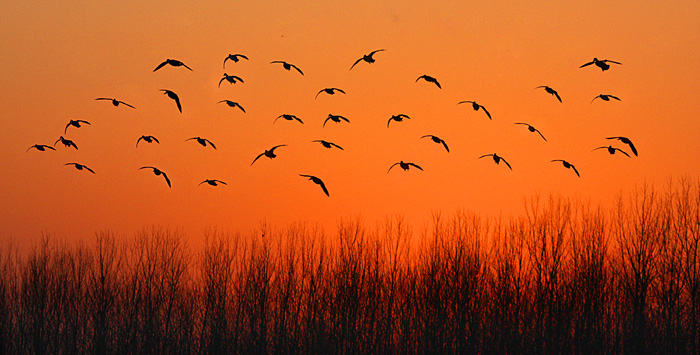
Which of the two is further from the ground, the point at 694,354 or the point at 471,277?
the point at 471,277

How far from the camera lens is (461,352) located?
3134 centimetres

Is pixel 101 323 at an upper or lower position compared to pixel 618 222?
lower

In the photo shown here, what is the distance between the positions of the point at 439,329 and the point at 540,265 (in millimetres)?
4713

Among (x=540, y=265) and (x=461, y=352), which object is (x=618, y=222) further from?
(x=461, y=352)

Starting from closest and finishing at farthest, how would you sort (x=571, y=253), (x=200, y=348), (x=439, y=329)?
(x=571, y=253), (x=439, y=329), (x=200, y=348)

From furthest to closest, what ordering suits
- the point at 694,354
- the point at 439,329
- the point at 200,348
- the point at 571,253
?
the point at 200,348
the point at 439,329
the point at 571,253
the point at 694,354

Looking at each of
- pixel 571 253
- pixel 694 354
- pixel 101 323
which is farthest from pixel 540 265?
pixel 101 323

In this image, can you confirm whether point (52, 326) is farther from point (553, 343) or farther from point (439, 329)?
point (553, 343)

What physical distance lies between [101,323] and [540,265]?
1808 cm

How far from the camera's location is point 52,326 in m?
35.5

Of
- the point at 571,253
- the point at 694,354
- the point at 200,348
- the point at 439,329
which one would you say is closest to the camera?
the point at 694,354

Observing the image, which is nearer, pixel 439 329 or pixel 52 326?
pixel 439 329

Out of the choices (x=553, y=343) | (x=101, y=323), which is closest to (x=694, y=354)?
(x=553, y=343)

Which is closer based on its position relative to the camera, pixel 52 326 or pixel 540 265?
pixel 540 265
